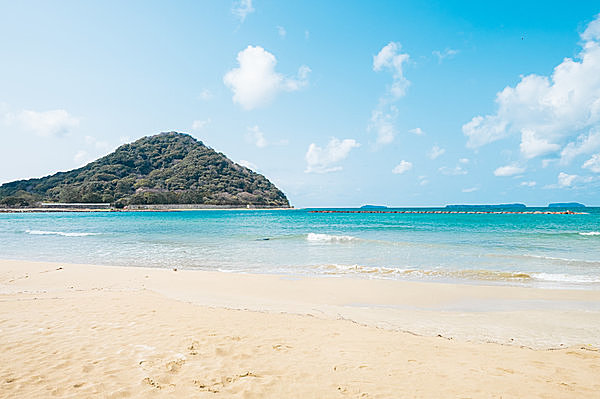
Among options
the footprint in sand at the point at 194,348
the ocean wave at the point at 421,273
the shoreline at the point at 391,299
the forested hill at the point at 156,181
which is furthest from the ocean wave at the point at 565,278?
the forested hill at the point at 156,181

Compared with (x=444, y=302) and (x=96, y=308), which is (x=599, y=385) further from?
(x=96, y=308)

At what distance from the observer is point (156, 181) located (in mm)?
154500

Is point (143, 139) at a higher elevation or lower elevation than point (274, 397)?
higher

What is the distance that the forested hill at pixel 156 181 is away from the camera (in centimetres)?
13638

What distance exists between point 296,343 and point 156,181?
162568 millimetres

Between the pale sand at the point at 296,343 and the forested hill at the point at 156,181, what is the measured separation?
13689cm

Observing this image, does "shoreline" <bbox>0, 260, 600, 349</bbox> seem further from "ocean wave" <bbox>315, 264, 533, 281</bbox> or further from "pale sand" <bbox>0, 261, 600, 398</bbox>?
"ocean wave" <bbox>315, 264, 533, 281</bbox>

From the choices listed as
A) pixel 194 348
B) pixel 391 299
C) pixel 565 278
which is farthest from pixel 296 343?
pixel 565 278

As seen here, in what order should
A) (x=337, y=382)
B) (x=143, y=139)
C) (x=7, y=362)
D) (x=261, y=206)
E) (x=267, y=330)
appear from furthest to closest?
(x=143, y=139) → (x=261, y=206) → (x=267, y=330) → (x=7, y=362) → (x=337, y=382)

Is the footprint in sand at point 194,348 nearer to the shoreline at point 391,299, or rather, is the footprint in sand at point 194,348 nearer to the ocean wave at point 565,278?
the shoreline at point 391,299

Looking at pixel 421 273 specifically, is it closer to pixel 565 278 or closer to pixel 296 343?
pixel 565 278

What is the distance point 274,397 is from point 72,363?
273 cm

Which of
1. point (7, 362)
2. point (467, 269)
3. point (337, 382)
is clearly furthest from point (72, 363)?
point (467, 269)

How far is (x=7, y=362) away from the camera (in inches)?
173
